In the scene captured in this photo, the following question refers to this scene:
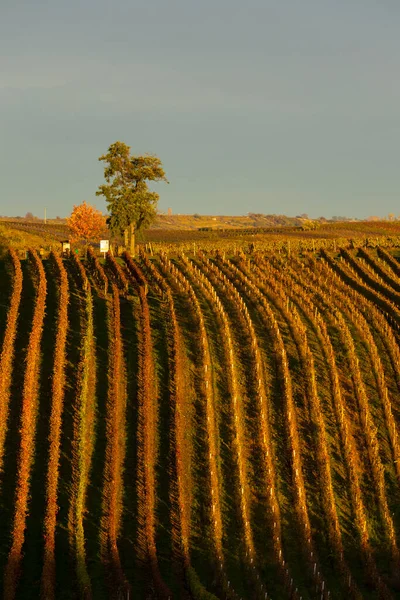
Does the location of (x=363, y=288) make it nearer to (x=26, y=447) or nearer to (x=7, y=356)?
(x=7, y=356)

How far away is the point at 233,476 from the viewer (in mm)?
29141

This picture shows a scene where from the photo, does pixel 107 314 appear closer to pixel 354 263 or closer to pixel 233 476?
pixel 233 476

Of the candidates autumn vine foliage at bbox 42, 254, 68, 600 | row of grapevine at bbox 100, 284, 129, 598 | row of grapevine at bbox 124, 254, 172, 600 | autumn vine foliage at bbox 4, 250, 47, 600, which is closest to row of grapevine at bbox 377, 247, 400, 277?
row of grapevine at bbox 124, 254, 172, 600

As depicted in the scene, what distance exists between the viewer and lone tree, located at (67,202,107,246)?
100 m

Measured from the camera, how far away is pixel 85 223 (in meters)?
101

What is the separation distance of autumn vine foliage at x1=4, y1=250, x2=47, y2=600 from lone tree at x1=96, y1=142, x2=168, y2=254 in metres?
25.4

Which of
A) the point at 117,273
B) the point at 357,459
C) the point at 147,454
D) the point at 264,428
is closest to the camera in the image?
the point at 147,454

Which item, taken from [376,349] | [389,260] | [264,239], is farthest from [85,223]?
[376,349]

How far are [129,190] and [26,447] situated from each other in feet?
137

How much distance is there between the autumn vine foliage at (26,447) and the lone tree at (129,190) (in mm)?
25363

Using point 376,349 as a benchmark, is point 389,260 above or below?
above

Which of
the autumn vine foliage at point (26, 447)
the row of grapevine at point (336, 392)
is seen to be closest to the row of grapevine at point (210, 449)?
the row of grapevine at point (336, 392)

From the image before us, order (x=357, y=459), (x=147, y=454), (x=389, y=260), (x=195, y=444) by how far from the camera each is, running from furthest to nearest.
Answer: (x=389, y=260)
(x=357, y=459)
(x=195, y=444)
(x=147, y=454)

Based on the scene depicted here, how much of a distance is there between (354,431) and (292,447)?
11.4ft
